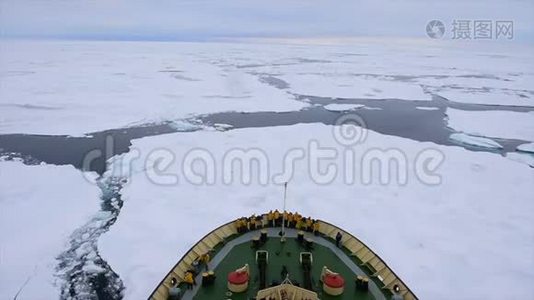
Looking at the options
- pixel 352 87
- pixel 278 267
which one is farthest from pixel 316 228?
pixel 352 87

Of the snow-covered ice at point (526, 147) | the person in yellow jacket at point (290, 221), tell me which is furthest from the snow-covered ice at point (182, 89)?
the person in yellow jacket at point (290, 221)

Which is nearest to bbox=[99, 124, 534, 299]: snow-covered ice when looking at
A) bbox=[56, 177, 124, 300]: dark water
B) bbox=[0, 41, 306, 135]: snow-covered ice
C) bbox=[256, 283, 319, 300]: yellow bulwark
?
bbox=[56, 177, 124, 300]: dark water

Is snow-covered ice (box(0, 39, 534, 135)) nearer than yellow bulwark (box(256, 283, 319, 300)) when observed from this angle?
No

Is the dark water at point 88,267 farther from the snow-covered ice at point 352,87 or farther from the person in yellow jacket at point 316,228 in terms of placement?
the snow-covered ice at point 352,87

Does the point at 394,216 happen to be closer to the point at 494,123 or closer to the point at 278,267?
the point at 278,267

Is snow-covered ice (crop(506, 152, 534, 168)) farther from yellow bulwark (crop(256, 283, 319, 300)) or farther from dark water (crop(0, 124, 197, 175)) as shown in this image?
dark water (crop(0, 124, 197, 175))

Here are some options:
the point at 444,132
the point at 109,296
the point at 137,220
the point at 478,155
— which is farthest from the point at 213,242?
the point at 444,132
